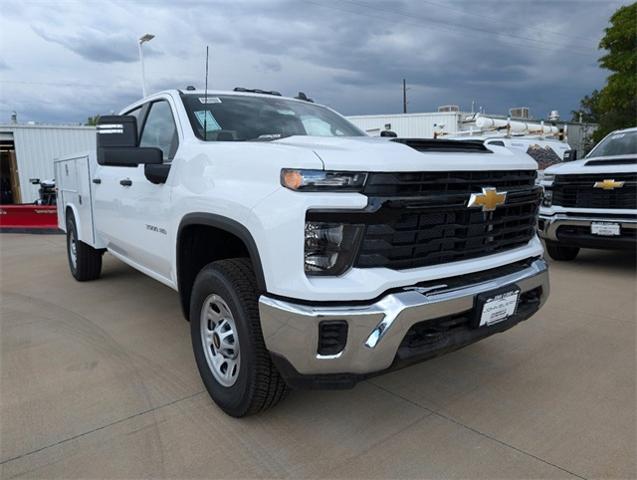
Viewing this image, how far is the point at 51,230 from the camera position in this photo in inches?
455

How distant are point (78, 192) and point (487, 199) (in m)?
4.61

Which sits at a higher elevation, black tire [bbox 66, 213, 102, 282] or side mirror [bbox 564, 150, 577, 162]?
side mirror [bbox 564, 150, 577, 162]

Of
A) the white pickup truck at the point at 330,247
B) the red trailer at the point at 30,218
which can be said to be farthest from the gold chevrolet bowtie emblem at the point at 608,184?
the red trailer at the point at 30,218

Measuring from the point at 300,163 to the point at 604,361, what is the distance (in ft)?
8.93

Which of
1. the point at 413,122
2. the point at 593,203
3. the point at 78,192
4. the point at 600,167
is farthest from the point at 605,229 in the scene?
the point at 413,122

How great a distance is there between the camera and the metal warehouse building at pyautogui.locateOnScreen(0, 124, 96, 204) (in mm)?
20703

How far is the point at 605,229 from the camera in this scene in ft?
19.1

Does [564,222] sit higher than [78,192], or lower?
lower

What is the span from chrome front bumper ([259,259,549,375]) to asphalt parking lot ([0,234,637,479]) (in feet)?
1.80

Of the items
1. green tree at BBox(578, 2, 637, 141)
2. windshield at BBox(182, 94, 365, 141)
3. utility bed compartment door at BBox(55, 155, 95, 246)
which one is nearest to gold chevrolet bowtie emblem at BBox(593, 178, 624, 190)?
windshield at BBox(182, 94, 365, 141)

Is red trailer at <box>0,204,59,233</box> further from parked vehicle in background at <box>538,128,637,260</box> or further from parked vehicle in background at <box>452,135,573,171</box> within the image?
parked vehicle in background at <box>538,128,637,260</box>

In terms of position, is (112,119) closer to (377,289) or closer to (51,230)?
(377,289)

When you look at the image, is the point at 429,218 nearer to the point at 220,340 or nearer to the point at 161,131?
the point at 220,340

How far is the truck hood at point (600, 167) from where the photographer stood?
575cm
